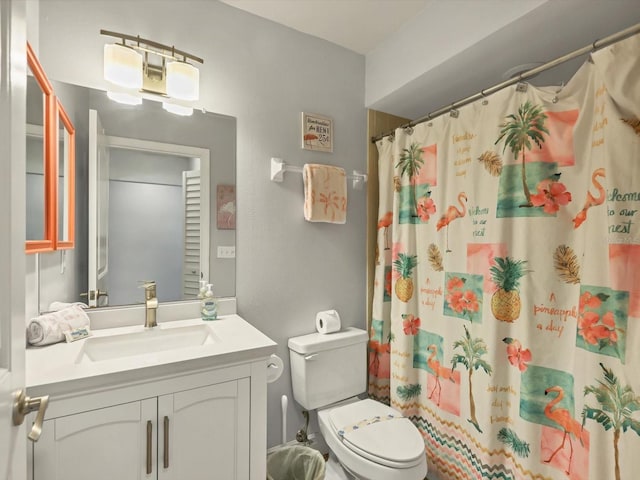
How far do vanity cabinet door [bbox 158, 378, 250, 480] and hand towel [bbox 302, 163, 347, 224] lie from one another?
980 millimetres

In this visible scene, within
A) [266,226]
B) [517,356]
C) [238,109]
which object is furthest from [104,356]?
[517,356]

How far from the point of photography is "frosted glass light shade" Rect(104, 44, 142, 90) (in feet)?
4.49

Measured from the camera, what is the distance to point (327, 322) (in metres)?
Answer: 1.87

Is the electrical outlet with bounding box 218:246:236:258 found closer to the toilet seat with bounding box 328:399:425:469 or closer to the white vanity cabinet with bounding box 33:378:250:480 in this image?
the white vanity cabinet with bounding box 33:378:250:480

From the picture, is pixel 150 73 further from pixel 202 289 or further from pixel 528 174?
pixel 528 174

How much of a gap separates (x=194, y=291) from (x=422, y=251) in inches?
48.5

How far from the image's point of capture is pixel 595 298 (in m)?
1.11

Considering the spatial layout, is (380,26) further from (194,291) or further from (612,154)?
(194,291)

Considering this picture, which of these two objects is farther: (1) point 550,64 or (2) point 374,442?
(2) point 374,442

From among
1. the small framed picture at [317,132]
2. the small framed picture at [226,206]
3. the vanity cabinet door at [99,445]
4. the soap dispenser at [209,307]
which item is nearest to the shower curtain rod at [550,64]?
the small framed picture at [317,132]

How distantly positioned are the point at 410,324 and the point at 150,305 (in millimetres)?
1349

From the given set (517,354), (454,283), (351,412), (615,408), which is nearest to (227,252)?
(351,412)

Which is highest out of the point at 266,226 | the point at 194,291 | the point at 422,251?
the point at 266,226

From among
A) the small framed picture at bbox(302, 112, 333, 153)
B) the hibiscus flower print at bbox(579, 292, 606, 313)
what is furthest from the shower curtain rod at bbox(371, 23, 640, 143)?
the hibiscus flower print at bbox(579, 292, 606, 313)
